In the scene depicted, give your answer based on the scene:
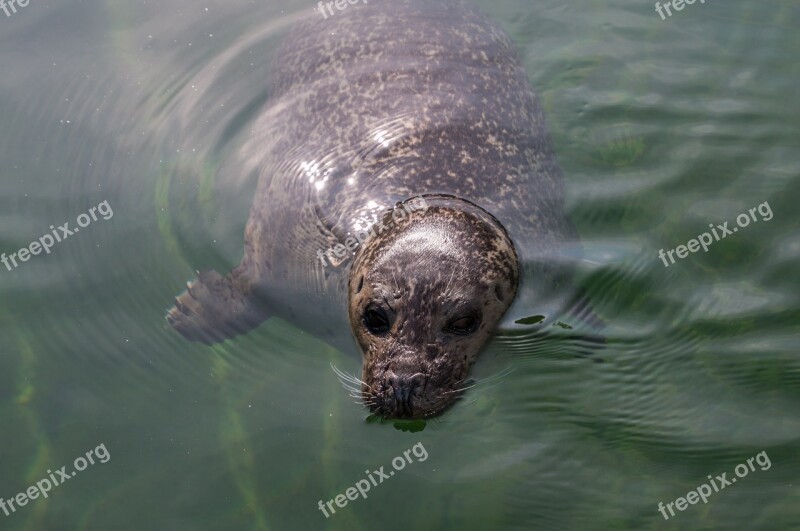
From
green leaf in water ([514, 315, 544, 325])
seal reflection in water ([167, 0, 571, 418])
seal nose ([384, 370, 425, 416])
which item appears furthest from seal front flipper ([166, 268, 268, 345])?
green leaf in water ([514, 315, 544, 325])

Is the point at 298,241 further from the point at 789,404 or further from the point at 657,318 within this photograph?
the point at 789,404

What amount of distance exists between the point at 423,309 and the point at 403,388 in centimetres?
43

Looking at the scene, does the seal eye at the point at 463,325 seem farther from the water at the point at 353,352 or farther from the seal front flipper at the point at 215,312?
the seal front flipper at the point at 215,312

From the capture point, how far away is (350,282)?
17.9 feet

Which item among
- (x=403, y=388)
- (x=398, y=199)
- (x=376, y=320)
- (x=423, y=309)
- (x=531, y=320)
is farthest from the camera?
(x=398, y=199)

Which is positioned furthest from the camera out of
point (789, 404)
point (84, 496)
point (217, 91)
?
point (217, 91)

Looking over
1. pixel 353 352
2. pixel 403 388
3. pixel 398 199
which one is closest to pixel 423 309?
pixel 403 388

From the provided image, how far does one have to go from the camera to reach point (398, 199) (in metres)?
5.71

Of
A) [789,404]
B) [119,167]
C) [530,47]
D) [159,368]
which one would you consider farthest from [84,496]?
[530,47]

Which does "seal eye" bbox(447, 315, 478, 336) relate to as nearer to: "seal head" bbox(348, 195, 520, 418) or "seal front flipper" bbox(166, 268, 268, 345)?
"seal head" bbox(348, 195, 520, 418)

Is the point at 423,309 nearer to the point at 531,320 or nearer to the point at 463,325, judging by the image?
the point at 463,325

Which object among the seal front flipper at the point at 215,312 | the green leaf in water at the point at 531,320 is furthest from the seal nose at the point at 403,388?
the seal front flipper at the point at 215,312

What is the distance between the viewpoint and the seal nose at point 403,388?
480cm

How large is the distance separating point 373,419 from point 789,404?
2.33 meters
